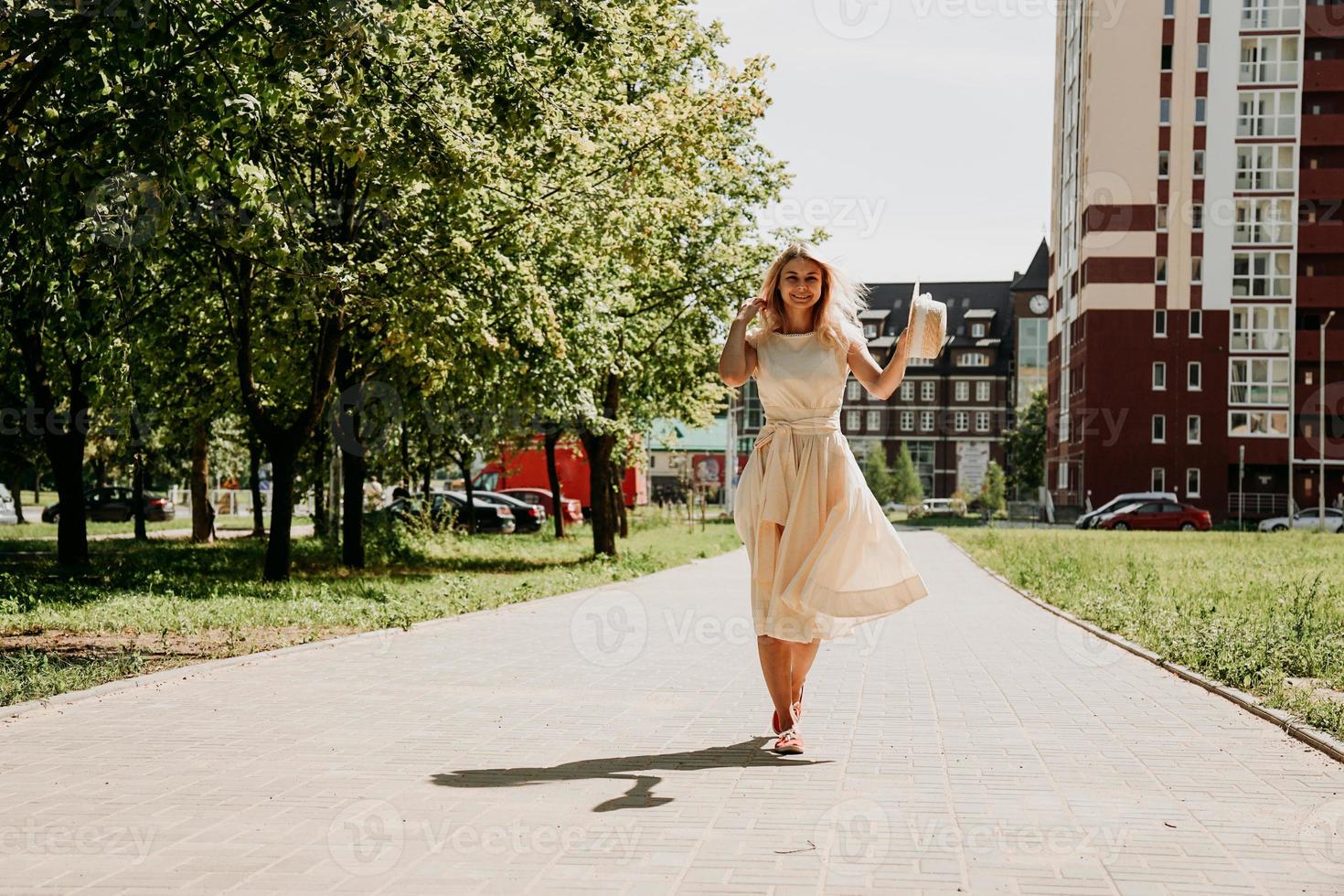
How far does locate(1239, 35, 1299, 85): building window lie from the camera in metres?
70.2

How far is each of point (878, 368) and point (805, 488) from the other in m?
0.66

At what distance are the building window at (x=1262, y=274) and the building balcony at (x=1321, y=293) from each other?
2.23 feet

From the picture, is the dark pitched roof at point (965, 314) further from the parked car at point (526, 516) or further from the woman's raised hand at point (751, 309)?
the woman's raised hand at point (751, 309)

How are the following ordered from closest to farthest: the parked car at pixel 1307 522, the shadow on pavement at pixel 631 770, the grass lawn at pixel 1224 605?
1. the shadow on pavement at pixel 631 770
2. the grass lawn at pixel 1224 605
3. the parked car at pixel 1307 522

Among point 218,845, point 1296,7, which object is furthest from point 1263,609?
point 1296,7

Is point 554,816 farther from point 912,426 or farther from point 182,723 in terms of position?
point 912,426

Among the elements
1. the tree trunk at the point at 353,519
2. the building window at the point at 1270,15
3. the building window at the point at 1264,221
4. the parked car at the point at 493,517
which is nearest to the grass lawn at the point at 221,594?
the tree trunk at the point at 353,519

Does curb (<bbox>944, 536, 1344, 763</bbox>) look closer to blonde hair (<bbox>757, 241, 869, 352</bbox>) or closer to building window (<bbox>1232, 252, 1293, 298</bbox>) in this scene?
blonde hair (<bbox>757, 241, 869, 352</bbox>)

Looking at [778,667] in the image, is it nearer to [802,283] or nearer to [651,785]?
[651,785]

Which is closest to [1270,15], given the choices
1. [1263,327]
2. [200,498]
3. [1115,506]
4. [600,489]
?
[1263,327]

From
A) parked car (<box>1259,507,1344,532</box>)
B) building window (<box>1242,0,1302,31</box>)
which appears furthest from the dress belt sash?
building window (<box>1242,0,1302,31</box>)

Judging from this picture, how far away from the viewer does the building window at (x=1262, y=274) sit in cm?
7081

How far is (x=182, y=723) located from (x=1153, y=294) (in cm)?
6955

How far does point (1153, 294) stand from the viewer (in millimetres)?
70688
